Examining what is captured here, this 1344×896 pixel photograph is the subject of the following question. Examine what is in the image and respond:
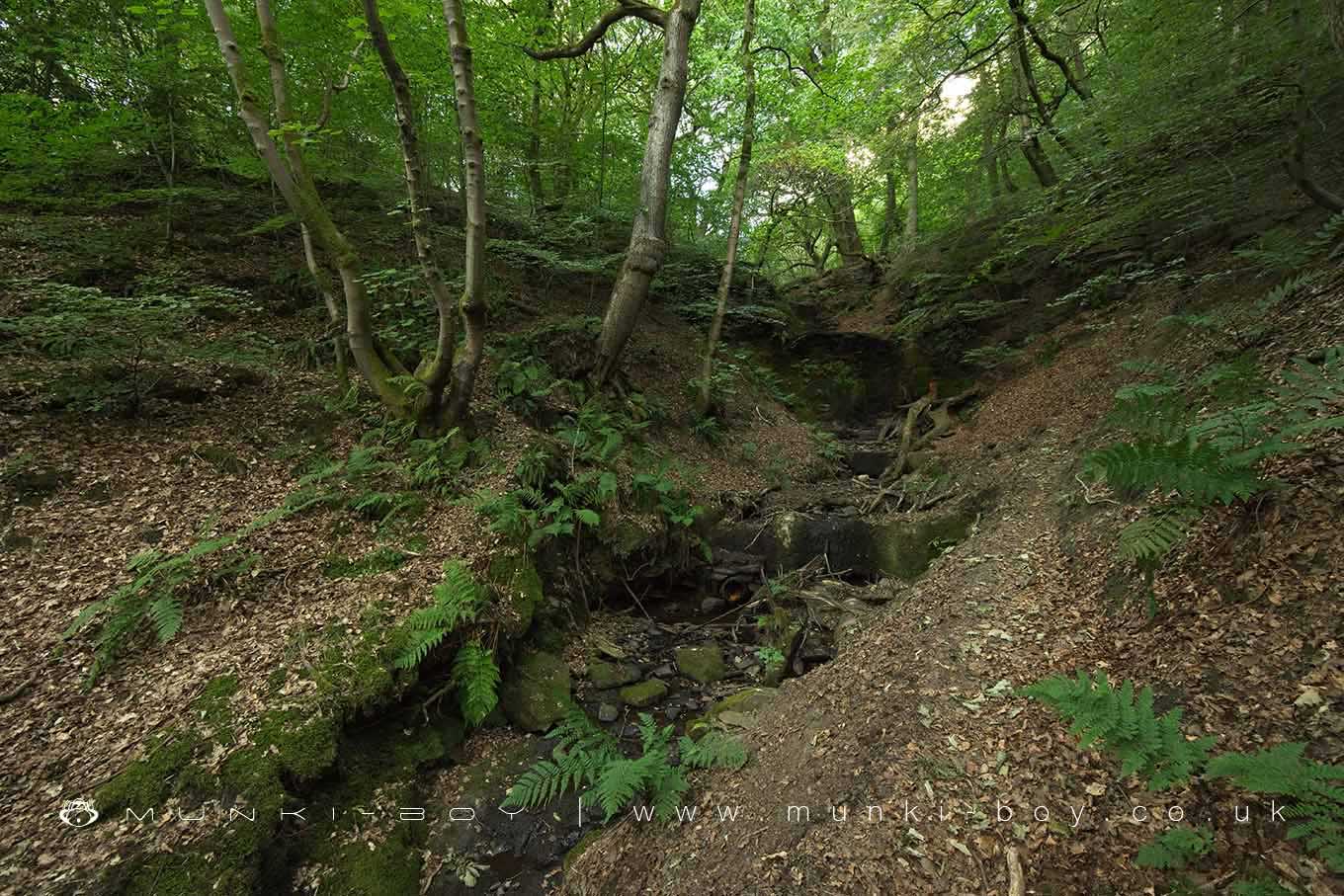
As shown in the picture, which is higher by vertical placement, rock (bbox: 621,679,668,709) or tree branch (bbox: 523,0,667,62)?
tree branch (bbox: 523,0,667,62)

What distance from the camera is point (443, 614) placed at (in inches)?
178

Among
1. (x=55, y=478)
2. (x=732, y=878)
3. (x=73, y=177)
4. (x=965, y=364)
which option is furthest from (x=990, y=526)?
(x=73, y=177)

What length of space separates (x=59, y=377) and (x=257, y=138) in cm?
357

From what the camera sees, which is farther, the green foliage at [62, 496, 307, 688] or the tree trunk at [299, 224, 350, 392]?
the tree trunk at [299, 224, 350, 392]

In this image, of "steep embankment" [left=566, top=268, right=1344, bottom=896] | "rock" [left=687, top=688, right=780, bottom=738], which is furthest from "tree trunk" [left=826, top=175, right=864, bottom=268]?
"rock" [left=687, top=688, right=780, bottom=738]

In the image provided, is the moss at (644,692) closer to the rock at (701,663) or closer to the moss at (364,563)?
the rock at (701,663)

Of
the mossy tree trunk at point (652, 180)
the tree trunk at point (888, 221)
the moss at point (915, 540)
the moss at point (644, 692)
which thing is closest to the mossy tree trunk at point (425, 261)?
the mossy tree trunk at point (652, 180)

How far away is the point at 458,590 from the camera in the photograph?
15.6ft

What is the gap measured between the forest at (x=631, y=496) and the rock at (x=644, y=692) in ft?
0.15

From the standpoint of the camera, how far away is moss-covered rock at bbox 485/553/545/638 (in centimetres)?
519

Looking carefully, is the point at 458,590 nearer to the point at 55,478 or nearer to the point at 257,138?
the point at 55,478

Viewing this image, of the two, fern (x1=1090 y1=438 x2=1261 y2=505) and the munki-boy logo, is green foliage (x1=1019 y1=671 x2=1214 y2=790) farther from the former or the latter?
the munki-boy logo

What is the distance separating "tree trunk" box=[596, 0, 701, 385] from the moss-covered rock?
186 inches

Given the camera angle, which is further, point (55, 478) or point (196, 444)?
point (196, 444)
